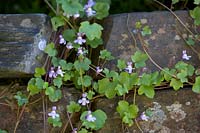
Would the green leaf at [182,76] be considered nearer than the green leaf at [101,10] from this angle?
Yes

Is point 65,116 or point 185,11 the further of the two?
point 185,11

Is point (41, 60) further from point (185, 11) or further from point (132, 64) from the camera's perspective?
point (185, 11)

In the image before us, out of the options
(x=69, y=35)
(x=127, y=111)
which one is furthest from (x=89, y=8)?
(x=127, y=111)

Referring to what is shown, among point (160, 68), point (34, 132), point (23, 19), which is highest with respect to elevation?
point (23, 19)

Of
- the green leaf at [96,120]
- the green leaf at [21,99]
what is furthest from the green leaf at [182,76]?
the green leaf at [21,99]

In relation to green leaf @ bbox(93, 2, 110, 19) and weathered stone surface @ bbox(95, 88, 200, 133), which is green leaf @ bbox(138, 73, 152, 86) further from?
green leaf @ bbox(93, 2, 110, 19)

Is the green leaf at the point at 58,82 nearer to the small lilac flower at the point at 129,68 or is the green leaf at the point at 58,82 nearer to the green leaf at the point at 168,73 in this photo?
the small lilac flower at the point at 129,68

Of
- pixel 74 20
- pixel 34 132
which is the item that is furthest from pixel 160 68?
pixel 34 132
